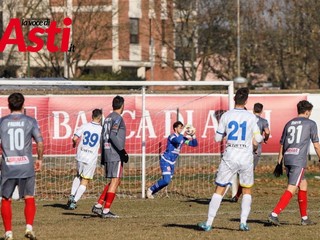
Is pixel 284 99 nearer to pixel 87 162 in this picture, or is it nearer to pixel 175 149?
pixel 175 149

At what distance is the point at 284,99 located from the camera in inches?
1110

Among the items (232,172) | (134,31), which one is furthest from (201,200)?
(134,31)

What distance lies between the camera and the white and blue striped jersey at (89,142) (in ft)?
65.4

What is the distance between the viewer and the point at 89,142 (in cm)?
2000

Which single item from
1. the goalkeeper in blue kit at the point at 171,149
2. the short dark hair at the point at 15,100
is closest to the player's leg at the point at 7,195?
the short dark hair at the point at 15,100

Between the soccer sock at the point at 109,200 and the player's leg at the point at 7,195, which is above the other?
the player's leg at the point at 7,195

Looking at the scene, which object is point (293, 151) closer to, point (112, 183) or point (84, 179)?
point (112, 183)

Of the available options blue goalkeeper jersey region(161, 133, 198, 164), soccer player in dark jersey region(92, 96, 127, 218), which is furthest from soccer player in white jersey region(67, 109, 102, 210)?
blue goalkeeper jersey region(161, 133, 198, 164)

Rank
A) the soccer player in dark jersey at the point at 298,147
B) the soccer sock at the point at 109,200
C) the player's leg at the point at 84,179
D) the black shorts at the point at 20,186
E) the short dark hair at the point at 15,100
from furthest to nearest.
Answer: the player's leg at the point at 84,179 → the soccer sock at the point at 109,200 → the soccer player in dark jersey at the point at 298,147 → the black shorts at the point at 20,186 → the short dark hair at the point at 15,100

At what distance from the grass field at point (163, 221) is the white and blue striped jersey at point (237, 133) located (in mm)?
1143

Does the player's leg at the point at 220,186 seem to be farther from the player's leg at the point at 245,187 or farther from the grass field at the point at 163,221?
the grass field at the point at 163,221

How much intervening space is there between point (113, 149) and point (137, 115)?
893 centimetres

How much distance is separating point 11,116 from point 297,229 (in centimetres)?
462

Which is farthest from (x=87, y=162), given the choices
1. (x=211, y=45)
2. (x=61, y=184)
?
(x=211, y=45)
